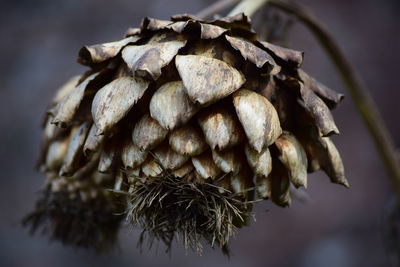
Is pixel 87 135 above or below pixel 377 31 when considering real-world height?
above

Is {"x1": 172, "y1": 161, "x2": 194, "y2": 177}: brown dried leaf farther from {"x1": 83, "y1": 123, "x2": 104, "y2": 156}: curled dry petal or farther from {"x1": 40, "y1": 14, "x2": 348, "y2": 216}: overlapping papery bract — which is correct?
{"x1": 83, "y1": 123, "x2": 104, "y2": 156}: curled dry petal

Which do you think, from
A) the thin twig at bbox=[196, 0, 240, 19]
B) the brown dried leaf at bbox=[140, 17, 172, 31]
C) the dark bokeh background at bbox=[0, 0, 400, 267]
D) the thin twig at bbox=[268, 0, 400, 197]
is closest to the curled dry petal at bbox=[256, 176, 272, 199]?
the brown dried leaf at bbox=[140, 17, 172, 31]

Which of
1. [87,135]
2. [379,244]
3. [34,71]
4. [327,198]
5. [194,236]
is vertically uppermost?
[87,135]

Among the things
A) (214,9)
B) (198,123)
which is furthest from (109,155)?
(214,9)

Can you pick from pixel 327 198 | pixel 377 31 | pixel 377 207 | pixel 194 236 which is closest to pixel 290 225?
pixel 327 198

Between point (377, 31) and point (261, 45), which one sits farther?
point (377, 31)

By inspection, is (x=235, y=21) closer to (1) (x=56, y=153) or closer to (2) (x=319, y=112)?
(2) (x=319, y=112)

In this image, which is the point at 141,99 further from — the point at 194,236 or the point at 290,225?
the point at 290,225
